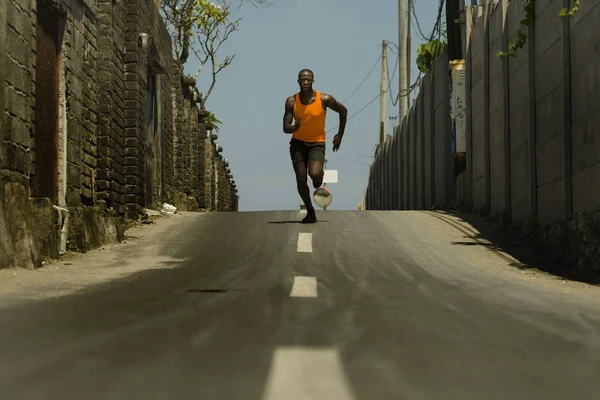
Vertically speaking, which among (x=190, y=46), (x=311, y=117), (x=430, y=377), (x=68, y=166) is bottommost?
(x=430, y=377)

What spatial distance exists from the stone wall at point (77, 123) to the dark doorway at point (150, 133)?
29 millimetres

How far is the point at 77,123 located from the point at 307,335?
800 centimetres

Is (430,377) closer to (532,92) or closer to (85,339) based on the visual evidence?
(85,339)

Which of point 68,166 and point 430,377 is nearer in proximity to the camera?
point 430,377

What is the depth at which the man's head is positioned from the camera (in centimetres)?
1204

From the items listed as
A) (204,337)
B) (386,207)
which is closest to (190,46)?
(386,207)

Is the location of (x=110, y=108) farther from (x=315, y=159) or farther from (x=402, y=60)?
(x=402, y=60)

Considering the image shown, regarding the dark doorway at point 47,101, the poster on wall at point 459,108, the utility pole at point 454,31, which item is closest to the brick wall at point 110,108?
the dark doorway at point 47,101

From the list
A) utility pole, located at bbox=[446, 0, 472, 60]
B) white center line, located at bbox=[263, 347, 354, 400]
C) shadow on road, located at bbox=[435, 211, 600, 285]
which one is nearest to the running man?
shadow on road, located at bbox=[435, 211, 600, 285]

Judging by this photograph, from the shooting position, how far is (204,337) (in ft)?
14.0

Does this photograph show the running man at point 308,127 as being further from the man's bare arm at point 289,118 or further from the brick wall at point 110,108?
the brick wall at point 110,108

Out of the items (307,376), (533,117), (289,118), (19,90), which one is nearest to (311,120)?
(289,118)

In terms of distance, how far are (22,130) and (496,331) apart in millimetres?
6086

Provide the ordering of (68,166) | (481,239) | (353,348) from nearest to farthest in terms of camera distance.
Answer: (353,348) < (68,166) < (481,239)
